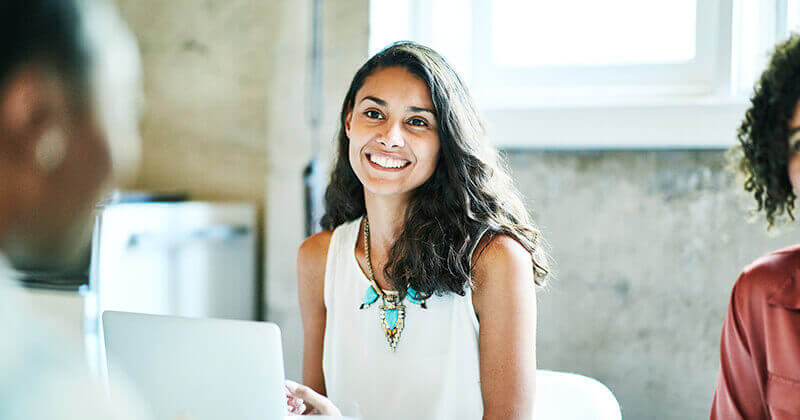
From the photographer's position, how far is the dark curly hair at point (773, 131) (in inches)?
23.3

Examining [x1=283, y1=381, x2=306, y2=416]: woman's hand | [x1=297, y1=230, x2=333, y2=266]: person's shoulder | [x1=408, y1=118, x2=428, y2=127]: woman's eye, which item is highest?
[x1=408, y1=118, x2=428, y2=127]: woman's eye

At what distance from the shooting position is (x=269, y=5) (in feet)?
4.08

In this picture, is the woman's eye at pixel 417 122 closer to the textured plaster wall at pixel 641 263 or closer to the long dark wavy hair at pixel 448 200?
the long dark wavy hair at pixel 448 200

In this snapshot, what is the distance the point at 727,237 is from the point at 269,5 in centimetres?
105

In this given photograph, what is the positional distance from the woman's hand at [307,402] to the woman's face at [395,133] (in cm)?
33

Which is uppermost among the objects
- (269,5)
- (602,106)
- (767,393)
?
(269,5)

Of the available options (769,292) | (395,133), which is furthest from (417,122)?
(769,292)

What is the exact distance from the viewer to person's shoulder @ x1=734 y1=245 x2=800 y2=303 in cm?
69

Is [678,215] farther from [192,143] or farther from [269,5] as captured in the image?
[192,143]

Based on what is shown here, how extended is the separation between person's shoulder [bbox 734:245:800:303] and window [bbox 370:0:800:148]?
0.53 m

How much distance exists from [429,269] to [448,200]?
0.12m

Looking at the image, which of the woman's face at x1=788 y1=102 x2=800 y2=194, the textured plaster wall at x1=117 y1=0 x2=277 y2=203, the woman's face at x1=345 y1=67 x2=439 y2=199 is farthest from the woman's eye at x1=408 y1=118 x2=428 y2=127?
the woman's face at x1=788 y1=102 x2=800 y2=194

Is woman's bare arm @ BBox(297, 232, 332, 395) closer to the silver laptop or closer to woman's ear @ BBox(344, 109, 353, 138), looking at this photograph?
woman's ear @ BBox(344, 109, 353, 138)

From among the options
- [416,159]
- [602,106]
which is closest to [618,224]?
[602,106]
